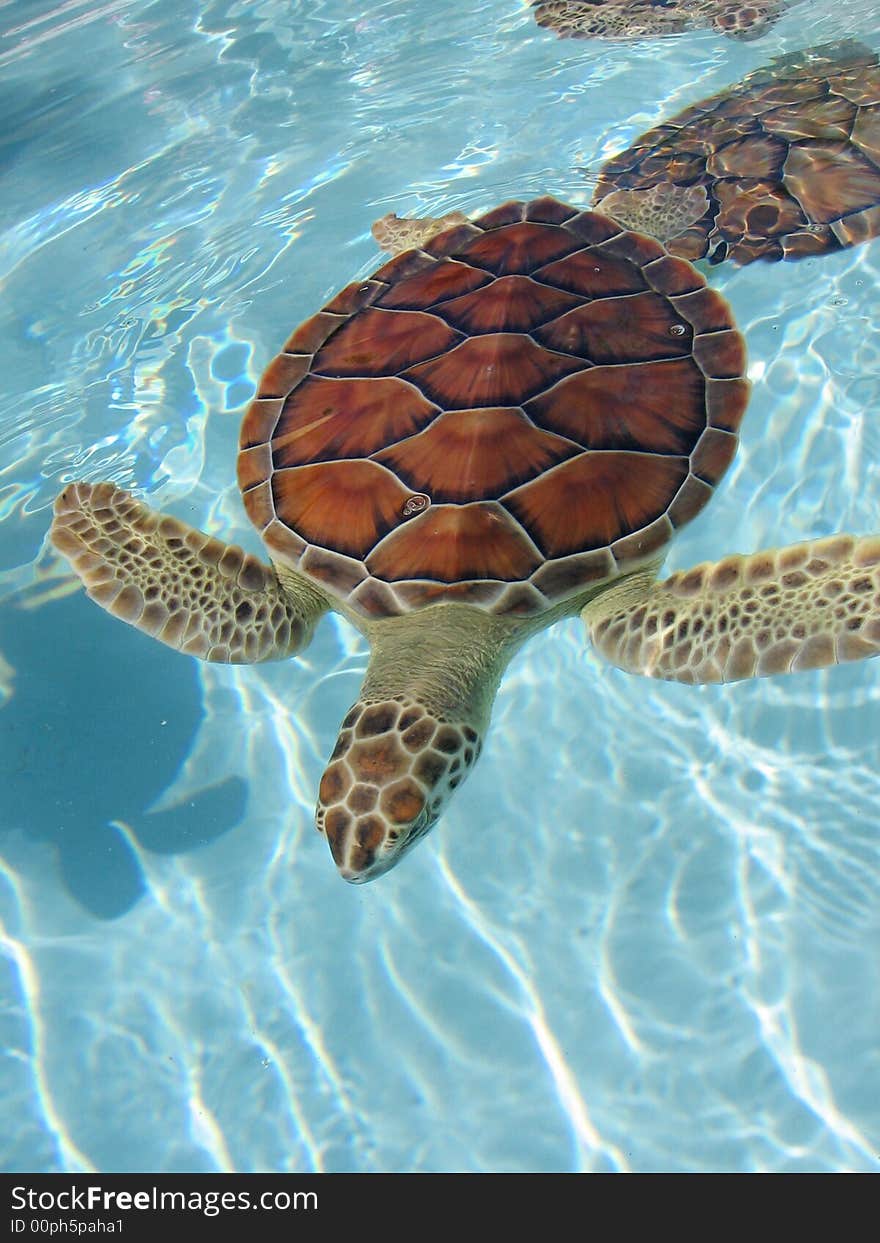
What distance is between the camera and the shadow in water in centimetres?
370

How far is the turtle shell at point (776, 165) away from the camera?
4.71 meters

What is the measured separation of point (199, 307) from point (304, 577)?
2914 mm

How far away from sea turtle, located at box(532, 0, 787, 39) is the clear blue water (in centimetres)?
335

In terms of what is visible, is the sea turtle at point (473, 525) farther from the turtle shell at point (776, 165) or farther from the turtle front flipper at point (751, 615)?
the turtle shell at point (776, 165)

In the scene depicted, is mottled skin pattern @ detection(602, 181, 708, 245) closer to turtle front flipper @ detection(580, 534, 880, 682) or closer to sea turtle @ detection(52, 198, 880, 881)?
sea turtle @ detection(52, 198, 880, 881)

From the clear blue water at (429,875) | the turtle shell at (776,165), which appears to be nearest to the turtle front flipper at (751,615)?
the clear blue water at (429,875)

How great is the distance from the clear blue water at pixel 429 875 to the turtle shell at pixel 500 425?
714mm

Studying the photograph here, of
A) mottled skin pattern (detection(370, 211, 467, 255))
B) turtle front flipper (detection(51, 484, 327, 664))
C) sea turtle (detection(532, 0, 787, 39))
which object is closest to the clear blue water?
turtle front flipper (detection(51, 484, 327, 664))

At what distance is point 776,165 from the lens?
4953mm

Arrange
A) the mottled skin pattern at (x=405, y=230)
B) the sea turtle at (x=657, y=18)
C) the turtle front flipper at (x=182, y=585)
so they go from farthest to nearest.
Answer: the sea turtle at (x=657, y=18), the mottled skin pattern at (x=405, y=230), the turtle front flipper at (x=182, y=585)

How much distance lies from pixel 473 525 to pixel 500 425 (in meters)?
0.46

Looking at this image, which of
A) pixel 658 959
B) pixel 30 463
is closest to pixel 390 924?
pixel 658 959

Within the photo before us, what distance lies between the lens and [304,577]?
145 inches

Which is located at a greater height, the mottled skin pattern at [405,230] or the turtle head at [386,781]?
the mottled skin pattern at [405,230]
